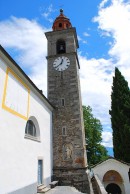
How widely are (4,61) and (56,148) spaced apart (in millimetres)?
8516

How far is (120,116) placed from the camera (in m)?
20.1

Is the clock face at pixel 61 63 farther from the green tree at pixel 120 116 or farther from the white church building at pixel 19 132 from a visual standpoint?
the green tree at pixel 120 116

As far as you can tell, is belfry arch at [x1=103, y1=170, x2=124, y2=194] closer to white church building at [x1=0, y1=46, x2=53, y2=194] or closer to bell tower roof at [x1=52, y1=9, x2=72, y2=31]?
white church building at [x1=0, y1=46, x2=53, y2=194]

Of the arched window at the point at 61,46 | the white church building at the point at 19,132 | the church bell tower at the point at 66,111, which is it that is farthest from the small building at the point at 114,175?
the arched window at the point at 61,46

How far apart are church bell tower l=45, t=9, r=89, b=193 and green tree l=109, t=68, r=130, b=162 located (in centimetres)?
630

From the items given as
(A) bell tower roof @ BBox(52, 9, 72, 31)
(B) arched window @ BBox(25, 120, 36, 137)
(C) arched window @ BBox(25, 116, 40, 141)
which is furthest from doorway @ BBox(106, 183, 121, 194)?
(A) bell tower roof @ BBox(52, 9, 72, 31)

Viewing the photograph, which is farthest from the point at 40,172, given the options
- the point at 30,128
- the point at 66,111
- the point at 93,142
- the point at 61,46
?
the point at 93,142

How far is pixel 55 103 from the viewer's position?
15.4 meters

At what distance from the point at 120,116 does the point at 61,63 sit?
9047 millimetres

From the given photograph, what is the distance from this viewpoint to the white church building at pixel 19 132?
707 cm

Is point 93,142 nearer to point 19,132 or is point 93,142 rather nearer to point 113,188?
point 113,188

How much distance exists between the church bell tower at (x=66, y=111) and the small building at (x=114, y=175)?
3444 mm

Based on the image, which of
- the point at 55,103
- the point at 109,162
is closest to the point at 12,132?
the point at 55,103

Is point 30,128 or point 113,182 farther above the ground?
point 30,128
